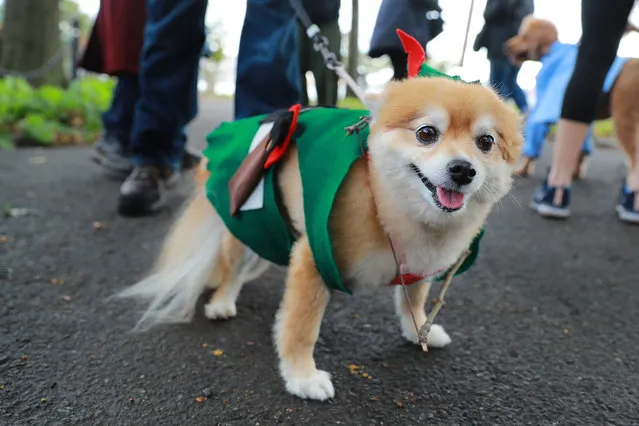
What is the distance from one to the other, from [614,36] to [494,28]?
10.1 ft

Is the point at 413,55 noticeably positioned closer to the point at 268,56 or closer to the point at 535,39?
the point at 268,56

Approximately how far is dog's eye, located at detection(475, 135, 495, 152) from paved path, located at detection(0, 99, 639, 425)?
710 mm

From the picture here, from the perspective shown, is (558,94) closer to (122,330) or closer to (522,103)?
(522,103)

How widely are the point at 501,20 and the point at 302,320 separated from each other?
17.2 feet

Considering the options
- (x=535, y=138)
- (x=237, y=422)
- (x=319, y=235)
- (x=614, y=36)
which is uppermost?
(x=614, y=36)

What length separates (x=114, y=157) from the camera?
159 inches

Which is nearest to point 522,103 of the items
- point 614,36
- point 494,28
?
point 494,28

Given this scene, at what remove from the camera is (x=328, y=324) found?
2002 millimetres

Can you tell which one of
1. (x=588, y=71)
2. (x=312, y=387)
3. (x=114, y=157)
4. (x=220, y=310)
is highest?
(x=588, y=71)

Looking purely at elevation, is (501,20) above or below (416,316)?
above

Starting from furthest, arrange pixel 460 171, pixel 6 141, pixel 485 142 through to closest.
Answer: pixel 6 141 < pixel 485 142 < pixel 460 171

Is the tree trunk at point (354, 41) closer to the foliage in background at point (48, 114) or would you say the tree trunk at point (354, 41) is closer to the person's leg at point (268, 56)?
the person's leg at point (268, 56)

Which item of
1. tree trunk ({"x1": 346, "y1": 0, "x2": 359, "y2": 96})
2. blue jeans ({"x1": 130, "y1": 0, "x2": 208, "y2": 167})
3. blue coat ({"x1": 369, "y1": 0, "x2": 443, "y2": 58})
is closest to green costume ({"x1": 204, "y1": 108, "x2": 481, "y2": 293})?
blue coat ({"x1": 369, "y1": 0, "x2": 443, "y2": 58})

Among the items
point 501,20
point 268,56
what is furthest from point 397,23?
point 501,20
